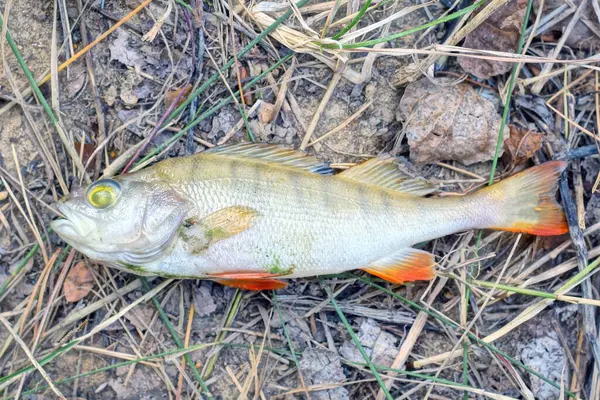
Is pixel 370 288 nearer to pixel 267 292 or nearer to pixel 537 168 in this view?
pixel 267 292

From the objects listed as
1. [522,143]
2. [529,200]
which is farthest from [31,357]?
[522,143]

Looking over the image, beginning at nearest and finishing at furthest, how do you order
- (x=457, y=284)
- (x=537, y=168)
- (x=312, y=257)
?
(x=312, y=257), (x=537, y=168), (x=457, y=284)

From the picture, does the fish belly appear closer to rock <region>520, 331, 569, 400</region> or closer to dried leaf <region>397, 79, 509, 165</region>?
dried leaf <region>397, 79, 509, 165</region>

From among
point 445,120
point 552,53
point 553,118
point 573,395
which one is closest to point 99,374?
point 445,120

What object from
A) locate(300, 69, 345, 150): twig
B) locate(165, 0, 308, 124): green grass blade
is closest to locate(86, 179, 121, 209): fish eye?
locate(165, 0, 308, 124): green grass blade

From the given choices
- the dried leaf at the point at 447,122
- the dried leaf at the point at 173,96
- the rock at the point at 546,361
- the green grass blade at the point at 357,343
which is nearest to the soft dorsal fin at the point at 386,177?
the dried leaf at the point at 447,122

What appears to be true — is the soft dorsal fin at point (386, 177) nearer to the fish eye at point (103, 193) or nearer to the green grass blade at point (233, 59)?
the green grass blade at point (233, 59)

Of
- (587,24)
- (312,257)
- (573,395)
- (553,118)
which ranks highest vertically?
(587,24)
